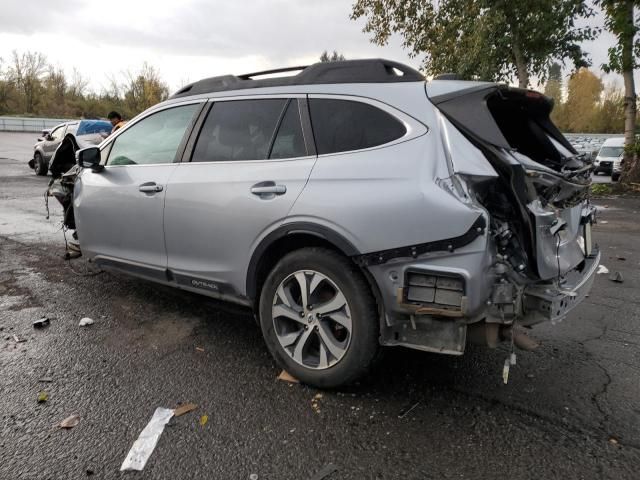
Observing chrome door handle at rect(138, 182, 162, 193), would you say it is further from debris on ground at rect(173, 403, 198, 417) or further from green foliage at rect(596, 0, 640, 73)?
green foliage at rect(596, 0, 640, 73)

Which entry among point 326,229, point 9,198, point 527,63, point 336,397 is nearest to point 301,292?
point 326,229

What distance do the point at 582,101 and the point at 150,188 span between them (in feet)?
254

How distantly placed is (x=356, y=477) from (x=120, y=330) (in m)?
2.45

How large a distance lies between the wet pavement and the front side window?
4.34ft

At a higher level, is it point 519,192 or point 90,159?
point 90,159

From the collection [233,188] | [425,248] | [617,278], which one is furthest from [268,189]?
[617,278]

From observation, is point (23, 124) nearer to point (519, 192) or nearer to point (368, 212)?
point (368, 212)

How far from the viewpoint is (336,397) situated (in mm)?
2914

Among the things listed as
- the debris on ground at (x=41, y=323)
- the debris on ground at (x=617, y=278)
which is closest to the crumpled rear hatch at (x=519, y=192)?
the debris on ground at (x=617, y=278)

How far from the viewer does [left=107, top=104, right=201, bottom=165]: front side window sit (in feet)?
12.7

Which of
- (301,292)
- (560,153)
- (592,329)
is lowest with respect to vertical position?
(592,329)

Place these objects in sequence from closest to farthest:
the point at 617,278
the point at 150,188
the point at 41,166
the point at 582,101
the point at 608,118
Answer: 1. the point at 150,188
2. the point at 617,278
3. the point at 41,166
4. the point at 608,118
5. the point at 582,101

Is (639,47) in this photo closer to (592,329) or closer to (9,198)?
(592,329)

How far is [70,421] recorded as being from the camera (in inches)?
106
